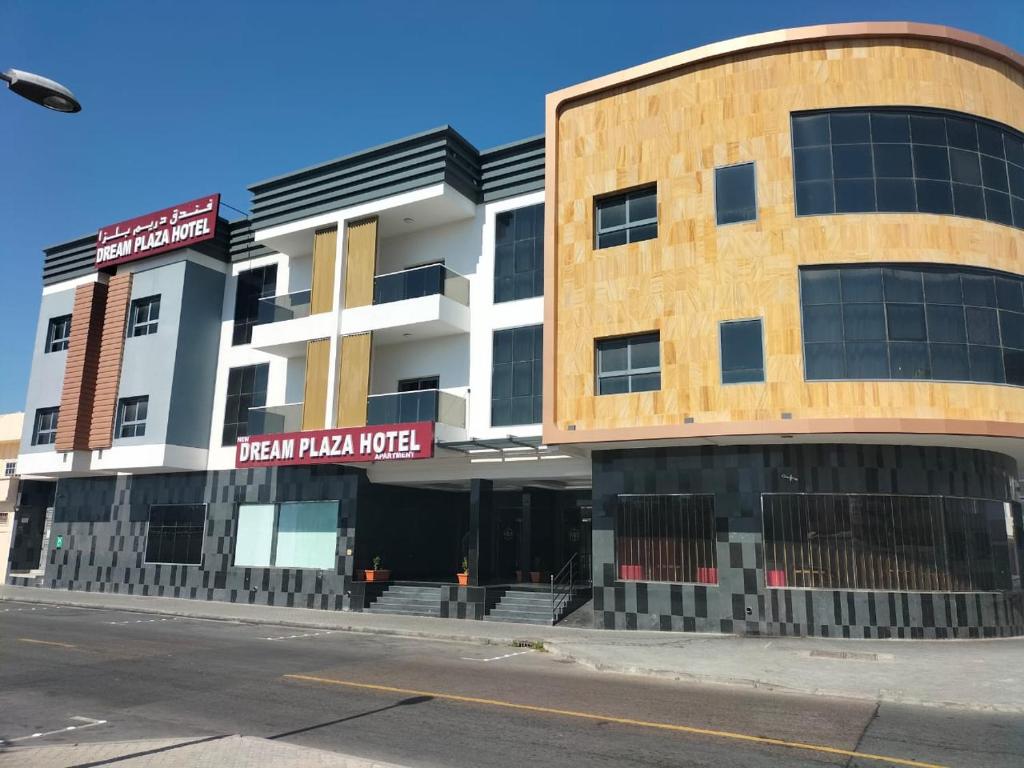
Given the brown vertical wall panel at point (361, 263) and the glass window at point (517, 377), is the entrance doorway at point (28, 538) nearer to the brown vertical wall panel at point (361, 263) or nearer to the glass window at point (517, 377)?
the brown vertical wall panel at point (361, 263)

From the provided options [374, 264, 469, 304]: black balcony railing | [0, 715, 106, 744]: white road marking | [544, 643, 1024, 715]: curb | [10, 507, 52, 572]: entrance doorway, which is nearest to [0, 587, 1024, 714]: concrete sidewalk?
[544, 643, 1024, 715]: curb

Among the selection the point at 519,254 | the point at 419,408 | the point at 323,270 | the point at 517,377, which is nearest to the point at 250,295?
the point at 323,270

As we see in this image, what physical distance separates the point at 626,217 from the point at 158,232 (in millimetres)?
20312

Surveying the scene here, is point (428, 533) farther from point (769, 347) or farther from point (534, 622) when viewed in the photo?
point (769, 347)

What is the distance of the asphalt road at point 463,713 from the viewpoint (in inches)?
332

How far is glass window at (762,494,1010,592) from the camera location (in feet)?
59.7

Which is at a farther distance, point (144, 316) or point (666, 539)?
point (144, 316)

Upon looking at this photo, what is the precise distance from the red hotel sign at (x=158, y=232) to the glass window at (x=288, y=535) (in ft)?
35.8

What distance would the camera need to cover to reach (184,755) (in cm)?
787

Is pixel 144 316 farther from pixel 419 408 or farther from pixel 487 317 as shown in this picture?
pixel 487 317

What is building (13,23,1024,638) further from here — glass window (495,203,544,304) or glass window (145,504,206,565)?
glass window (145,504,206,565)

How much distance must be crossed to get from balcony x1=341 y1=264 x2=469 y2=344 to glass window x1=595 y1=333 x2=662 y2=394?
5713 millimetres

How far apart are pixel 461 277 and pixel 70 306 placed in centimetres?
2024

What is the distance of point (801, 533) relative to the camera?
18484 millimetres
